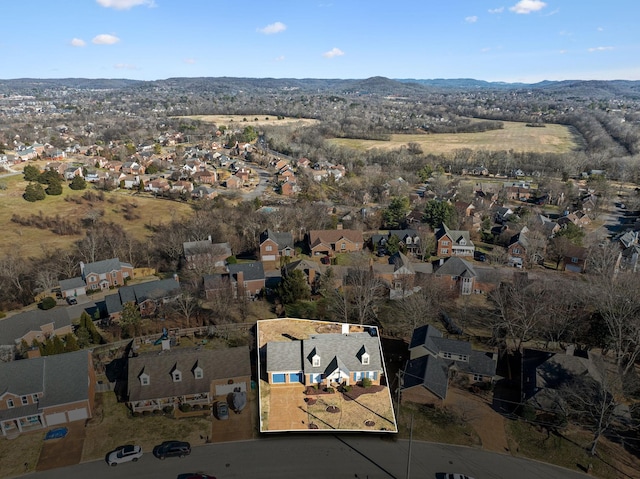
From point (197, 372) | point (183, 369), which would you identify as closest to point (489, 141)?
point (197, 372)

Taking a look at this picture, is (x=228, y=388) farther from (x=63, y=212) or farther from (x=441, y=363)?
(x=63, y=212)

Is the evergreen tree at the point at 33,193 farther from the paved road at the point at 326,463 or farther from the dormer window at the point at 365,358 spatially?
the dormer window at the point at 365,358

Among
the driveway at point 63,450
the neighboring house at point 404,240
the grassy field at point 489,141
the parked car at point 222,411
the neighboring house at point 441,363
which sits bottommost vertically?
the driveway at point 63,450

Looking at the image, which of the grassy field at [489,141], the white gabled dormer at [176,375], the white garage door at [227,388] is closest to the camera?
the white gabled dormer at [176,375]

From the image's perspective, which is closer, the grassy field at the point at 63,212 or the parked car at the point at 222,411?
the parked car at the point at 222,411

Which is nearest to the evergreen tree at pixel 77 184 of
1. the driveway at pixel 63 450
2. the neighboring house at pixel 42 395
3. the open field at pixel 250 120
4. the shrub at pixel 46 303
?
the shrub at pixel 46 303

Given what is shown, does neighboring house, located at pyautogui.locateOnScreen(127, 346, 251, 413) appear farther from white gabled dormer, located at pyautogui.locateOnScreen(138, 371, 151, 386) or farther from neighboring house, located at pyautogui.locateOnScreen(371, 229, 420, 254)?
neighboring house, located at pyautogui.locateOnScreen(371, 229, 420, 254)

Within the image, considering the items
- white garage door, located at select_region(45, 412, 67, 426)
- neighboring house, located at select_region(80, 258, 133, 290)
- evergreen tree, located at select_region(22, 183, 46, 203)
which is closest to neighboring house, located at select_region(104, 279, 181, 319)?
Answer: neighboring house, located at select_region(80, 258, 133, 290)
